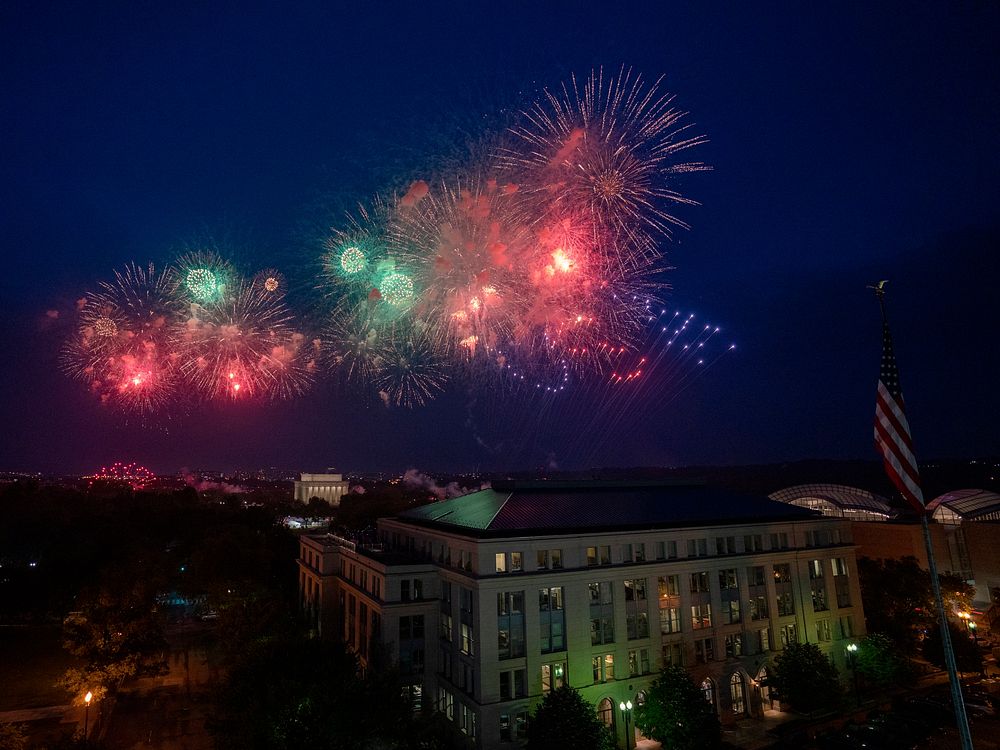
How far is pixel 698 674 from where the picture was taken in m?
44.5

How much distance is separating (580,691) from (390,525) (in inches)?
1089

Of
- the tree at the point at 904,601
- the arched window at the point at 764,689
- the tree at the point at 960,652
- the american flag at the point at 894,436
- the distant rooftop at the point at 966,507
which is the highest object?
the american flag at the point at 894,436

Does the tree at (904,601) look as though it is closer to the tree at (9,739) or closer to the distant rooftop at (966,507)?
the distant rooftop at (966,507)

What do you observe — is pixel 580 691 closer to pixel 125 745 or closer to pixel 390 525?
pixel 390 525

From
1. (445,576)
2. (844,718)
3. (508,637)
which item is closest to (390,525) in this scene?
(445,576)

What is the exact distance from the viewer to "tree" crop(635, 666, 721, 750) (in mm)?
37406

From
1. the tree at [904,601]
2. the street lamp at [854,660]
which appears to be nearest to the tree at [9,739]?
the street lamp at [854,660]

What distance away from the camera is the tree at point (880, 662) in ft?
156

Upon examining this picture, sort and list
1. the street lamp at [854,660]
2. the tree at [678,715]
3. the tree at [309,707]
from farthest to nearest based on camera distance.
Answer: the street lamp at [854,660] < the tree at [678,715] < the tree at [309,707]

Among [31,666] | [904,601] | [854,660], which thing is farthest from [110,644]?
[904,601]

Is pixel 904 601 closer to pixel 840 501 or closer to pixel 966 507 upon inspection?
pixel 966 507

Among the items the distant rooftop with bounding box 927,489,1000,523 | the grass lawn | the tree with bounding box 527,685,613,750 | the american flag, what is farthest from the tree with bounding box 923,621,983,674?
the grass lawn

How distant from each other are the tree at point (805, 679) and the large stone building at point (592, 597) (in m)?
2.19

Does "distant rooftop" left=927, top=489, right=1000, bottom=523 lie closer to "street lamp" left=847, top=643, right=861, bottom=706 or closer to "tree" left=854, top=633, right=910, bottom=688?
"tree" left=854, top=633, right=910, bottom=688
